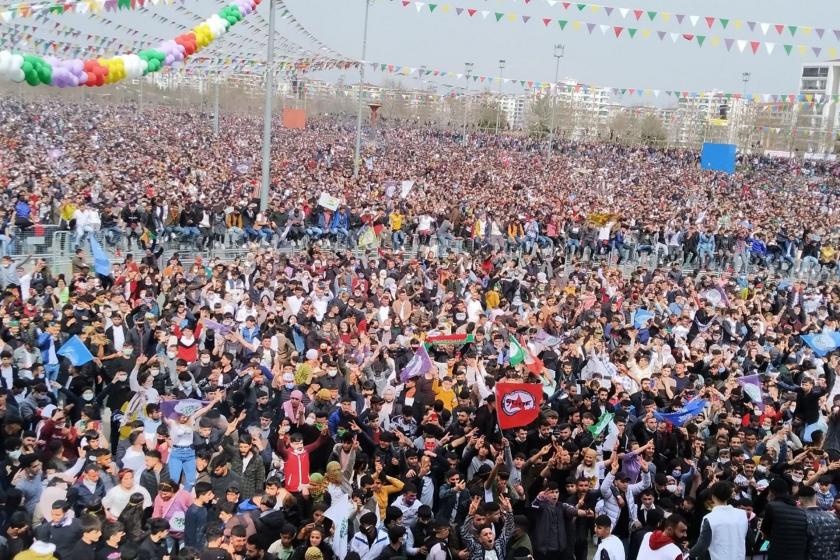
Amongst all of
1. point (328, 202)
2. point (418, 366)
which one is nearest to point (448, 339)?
point (418, 366)

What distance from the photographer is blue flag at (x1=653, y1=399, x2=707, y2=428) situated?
8578 millimetres

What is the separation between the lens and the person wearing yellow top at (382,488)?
23.3ft

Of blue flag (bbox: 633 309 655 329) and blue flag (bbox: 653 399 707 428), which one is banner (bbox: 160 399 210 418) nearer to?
blue flag (bbox: 653 399 707 428)

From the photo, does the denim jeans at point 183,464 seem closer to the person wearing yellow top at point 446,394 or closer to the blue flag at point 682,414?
the person wearing yellow top at point 446,394

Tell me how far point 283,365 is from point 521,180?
30886 millimetres

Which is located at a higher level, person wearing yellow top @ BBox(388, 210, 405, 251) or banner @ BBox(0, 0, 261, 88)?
banner @ BBox(0, 0, 261, 88)

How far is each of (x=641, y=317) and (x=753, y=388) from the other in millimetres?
4138

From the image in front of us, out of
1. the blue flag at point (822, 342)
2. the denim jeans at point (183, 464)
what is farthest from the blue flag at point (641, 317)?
the denim jeans at point (183, 464)

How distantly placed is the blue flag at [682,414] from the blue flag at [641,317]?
198 inches

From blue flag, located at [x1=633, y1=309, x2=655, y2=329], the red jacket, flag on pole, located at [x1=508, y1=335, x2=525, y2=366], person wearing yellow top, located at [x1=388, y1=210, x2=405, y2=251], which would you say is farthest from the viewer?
person wearing yellow top, located at [x1=388, y1=210, x2=405, y2=251]

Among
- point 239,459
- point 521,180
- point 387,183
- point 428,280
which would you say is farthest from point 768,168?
point 239,459

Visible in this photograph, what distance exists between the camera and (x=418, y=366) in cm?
999

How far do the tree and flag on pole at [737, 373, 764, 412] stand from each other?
78060mm

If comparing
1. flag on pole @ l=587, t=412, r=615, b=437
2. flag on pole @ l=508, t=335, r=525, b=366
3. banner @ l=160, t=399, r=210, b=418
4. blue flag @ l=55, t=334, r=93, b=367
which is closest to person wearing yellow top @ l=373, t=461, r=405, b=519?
banner @ l=160, t=399, r=210, b=418
